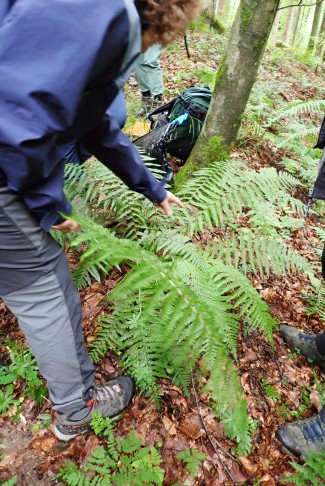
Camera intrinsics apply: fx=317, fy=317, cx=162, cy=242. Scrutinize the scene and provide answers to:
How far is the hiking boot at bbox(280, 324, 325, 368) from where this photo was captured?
8.35ft

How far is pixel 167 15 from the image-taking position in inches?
52.8

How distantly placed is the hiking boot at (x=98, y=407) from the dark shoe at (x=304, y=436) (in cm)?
105

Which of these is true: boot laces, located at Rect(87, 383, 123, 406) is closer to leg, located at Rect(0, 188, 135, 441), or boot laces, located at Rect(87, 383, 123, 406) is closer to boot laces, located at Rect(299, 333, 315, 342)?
leg, located at Rect(0, 188, 135, 441)

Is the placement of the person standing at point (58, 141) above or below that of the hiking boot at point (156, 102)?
below

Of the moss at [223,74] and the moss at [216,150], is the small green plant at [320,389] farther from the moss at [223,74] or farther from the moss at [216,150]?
the moss at [223,74]

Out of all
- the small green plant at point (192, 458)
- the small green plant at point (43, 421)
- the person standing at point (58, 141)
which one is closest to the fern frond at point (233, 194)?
the person standing at point (58, 141)

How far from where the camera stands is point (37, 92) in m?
1.00

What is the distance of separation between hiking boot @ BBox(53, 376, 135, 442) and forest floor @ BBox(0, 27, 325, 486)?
85 mm

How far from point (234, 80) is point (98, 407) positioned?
3.04m

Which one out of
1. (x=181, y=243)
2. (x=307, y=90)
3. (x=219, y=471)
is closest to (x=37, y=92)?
(x=181, y=243)

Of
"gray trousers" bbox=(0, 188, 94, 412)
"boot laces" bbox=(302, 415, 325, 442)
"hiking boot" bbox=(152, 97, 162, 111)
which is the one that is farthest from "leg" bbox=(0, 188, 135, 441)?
"hiking boot" bbox=(152, 97, 162, 111)

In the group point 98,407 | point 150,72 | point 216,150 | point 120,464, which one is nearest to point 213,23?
point 150,72

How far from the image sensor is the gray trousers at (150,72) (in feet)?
16.0

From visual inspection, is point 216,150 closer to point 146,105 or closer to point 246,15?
point 246,15
